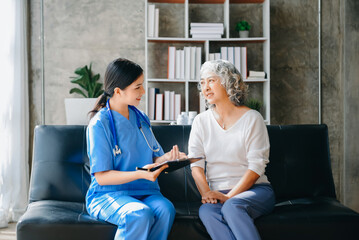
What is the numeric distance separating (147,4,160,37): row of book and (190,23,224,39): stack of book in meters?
0.37

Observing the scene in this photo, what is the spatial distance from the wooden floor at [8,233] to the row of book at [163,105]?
1654 millimetres

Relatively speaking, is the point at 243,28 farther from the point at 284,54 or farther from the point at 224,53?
the point at 284,54

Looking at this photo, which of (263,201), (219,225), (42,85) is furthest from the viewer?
(42,85)

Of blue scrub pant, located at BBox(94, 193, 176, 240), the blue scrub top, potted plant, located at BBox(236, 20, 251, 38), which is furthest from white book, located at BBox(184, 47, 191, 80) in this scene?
blue scrub pant, located at BBox(94, 193, 176, 240)

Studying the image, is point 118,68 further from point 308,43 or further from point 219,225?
point 308,43

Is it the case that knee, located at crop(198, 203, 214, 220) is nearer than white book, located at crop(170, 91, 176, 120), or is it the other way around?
knee, located at crop(198, 203, 214, 220)

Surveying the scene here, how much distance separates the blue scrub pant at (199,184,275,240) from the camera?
1.79 meters

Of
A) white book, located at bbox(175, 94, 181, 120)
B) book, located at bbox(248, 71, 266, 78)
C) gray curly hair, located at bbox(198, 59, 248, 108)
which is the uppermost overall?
book, located at bbox(248, 71, 266, 78)

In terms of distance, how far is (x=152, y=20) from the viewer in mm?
4039

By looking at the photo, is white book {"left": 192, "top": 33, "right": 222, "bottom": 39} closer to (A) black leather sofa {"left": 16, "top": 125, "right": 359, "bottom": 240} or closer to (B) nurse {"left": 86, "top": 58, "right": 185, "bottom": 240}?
(A) black leather sofa {"left": 16, "top": 125, "right": 359, "bottom": 240}

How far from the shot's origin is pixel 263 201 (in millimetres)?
1986

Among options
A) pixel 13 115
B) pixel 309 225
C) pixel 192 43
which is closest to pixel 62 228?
pixel 309 225

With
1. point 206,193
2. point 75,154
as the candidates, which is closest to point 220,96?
point 206,193

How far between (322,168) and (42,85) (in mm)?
3018
